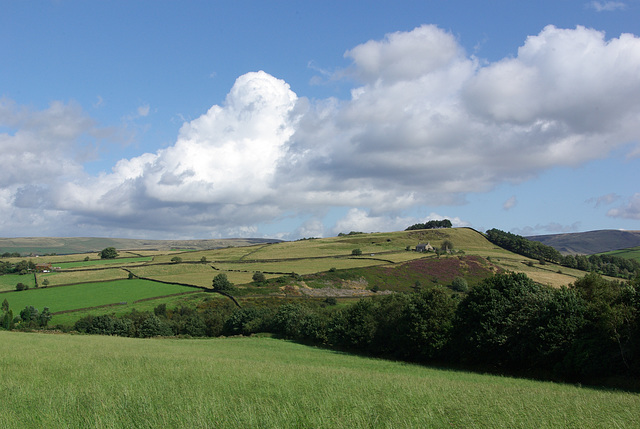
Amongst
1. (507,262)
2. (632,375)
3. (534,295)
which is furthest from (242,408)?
(507,262)

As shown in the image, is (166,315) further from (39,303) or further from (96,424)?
(96,424)

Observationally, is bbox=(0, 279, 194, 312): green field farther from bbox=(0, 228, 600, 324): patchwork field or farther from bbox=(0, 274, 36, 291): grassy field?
bbox=(0, 274, 36, 291): grassy field

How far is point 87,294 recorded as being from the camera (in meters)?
94.1

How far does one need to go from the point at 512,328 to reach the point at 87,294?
303ft

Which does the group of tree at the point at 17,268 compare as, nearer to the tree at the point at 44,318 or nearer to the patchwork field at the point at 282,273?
the patchwork field at the point at 282,273

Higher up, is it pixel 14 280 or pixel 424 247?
pixel 424 247

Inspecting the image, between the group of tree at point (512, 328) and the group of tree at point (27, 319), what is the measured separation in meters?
54.9

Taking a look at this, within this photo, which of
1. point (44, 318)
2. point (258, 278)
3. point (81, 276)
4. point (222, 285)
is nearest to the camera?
point (44, 318)

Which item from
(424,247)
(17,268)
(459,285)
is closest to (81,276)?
A: (17,268)

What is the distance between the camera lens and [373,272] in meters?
118

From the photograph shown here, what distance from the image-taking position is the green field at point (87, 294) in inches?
3374

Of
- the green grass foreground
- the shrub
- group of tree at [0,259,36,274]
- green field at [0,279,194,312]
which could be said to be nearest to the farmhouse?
the shrub

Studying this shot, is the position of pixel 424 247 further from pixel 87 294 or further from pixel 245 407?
pixel 245 407

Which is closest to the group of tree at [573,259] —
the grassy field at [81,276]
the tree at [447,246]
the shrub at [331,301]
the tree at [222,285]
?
the tree at [447,246]
